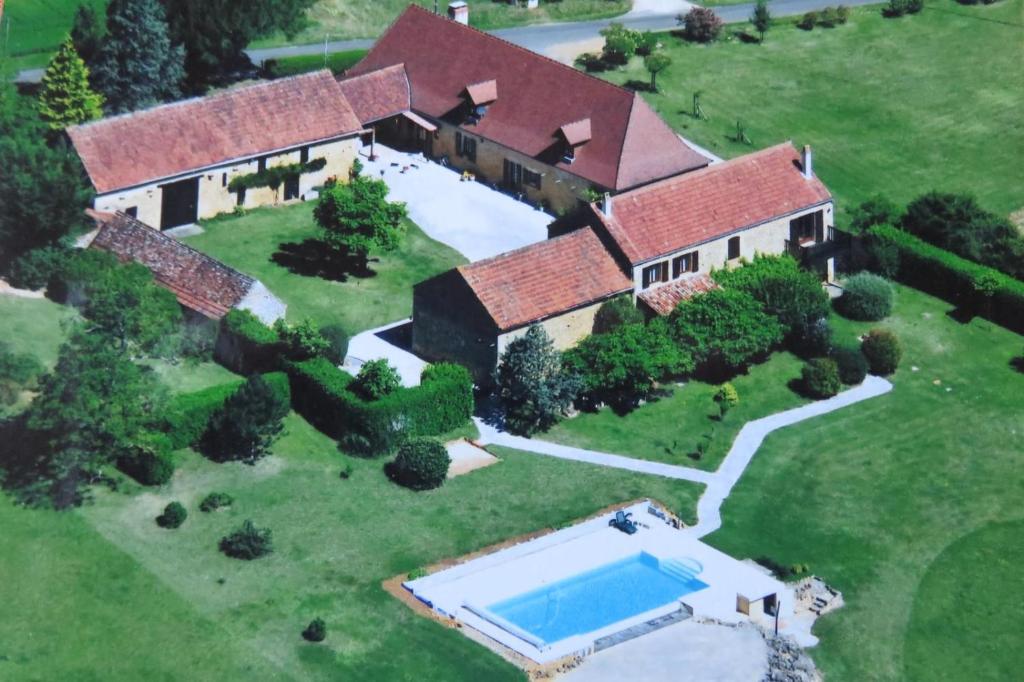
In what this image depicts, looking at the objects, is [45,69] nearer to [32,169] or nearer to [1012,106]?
[32,169]

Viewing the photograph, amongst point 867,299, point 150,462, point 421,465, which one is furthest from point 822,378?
point 150,462

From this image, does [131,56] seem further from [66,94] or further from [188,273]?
[188,273]

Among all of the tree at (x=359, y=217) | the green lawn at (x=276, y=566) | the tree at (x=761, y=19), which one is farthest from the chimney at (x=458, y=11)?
the green lawn at (x=276, y=566)

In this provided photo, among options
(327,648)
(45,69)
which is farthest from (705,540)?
(45,69)

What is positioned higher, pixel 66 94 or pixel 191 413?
pixel 66 94

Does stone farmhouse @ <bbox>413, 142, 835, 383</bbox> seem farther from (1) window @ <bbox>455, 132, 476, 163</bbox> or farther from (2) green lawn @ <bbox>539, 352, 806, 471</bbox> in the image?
(1) window @ <bbox>455, 132, 476, 163</bbox>

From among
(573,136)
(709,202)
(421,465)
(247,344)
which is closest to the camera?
(421,465)

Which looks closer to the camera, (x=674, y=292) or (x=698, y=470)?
(x=698, y=470)
